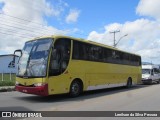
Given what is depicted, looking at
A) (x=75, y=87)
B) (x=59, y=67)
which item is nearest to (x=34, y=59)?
(x=59, y=67)

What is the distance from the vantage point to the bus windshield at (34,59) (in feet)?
46.7

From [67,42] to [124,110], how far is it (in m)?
5.46

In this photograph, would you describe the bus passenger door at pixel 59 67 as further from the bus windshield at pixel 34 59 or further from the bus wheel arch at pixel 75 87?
the bus wheel arch at pixel 75 87

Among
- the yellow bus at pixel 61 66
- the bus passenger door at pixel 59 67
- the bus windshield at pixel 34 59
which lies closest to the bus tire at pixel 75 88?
the yellow bus at pixel 61 66

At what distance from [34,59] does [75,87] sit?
3.12 meters

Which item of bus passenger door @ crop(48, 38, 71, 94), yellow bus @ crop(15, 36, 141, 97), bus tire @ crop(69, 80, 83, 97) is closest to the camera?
yellow bus @ crop(15, 36, 141, 97)

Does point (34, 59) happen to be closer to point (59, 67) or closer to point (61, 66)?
point (59, 67)

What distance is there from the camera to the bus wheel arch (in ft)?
53.0

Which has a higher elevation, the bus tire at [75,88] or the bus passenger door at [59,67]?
the bus passenger door at [59,67]

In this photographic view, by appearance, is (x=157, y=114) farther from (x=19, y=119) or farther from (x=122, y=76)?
(x=122, y=76)

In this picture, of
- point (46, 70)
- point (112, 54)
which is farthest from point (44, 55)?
point (112, 54)

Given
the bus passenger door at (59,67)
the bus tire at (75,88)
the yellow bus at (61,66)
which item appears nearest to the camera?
the yellow bus at (61,66)

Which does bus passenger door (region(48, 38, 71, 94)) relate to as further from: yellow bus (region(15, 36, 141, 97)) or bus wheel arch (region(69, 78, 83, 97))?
bus wheel arch (region(69, 78, 83, 97))

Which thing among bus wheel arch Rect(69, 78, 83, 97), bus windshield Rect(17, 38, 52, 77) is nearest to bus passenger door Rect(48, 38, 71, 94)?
bus windshield Rect(17, 38, 52, 77)
